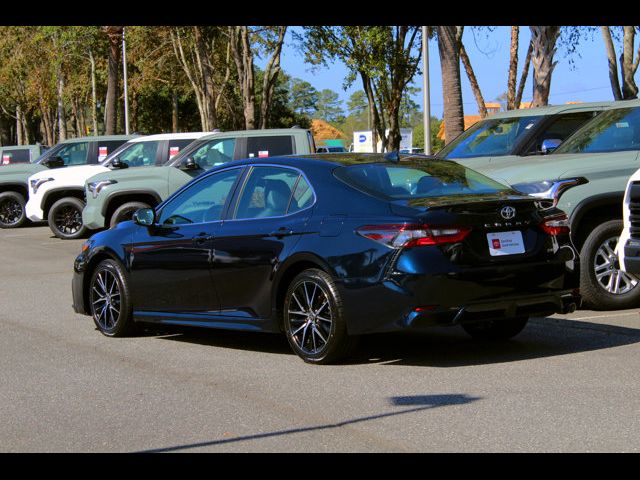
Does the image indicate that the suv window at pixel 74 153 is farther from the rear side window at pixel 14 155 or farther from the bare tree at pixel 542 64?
the bare tree at pixel 542 64

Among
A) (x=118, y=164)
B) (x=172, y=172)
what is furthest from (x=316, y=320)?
(x=118, y=164)

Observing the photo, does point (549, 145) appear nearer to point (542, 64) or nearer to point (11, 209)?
point (542, 64)

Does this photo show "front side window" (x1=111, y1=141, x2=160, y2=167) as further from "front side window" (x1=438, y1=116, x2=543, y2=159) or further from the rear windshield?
the rear windshield

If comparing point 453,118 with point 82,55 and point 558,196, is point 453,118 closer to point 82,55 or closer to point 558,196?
point 558,196

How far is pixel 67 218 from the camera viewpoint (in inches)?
855

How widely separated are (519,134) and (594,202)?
298 cm

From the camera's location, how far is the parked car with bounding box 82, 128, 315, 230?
18516mm

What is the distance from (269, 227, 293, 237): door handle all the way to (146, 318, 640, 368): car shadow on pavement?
104 cm

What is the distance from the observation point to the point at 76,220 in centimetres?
2170

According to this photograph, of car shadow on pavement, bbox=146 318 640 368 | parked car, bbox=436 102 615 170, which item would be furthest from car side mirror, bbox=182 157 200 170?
car shadow on pavement, bbox=146 318 640 368

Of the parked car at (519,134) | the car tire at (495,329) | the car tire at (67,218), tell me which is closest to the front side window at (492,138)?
the parked car at (519,134)
